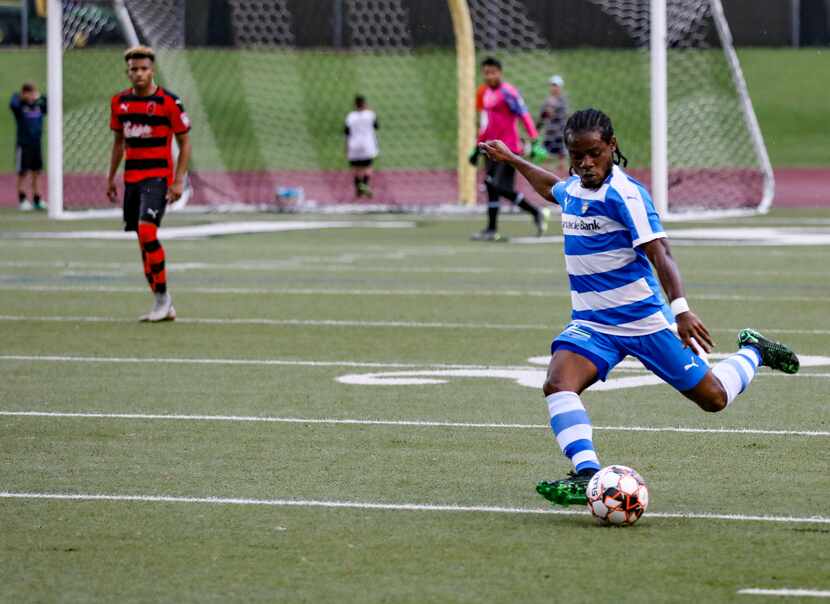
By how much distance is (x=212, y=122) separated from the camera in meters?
49.0

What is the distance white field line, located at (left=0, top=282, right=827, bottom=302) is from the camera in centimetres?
1706

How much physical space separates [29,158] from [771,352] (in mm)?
24364

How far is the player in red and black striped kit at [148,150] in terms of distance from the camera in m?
15.3

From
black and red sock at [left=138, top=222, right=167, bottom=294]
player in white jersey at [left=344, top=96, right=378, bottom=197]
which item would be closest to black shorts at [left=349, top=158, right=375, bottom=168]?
player in white jersey at [left=344, top=96, right=378, bottom=197]

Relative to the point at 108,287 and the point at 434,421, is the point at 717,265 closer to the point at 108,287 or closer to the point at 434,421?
the point at 108,287

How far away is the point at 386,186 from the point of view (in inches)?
1556

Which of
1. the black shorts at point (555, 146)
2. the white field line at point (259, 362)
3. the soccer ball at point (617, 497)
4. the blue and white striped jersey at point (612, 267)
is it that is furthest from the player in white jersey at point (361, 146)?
the soccer ball at point (617, 497)

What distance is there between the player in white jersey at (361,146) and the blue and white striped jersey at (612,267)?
2767 cm

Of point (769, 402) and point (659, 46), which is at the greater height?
point (659, 46)

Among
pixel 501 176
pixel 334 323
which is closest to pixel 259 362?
pixel 334 323

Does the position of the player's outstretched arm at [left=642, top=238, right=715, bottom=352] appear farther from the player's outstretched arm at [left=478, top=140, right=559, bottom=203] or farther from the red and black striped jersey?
the red and black striped jersey

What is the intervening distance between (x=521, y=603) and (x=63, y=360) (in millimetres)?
7337

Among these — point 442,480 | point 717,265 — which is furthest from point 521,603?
point 717,265

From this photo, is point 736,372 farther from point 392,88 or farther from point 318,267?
point 392,88
